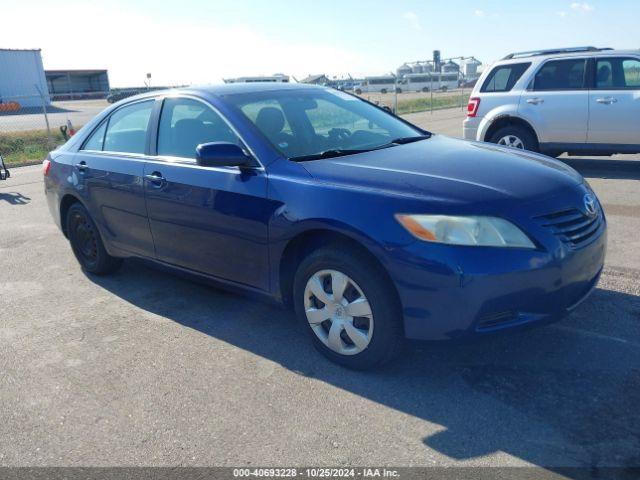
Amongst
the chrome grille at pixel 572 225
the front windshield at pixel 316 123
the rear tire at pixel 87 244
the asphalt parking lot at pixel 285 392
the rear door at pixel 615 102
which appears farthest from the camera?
the rear door at pixel 615 102

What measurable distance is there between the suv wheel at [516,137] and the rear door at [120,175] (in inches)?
251

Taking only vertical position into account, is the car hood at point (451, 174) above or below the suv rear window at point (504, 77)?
below

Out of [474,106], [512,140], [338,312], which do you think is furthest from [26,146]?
[338,312]

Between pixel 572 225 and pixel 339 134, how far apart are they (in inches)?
67.1

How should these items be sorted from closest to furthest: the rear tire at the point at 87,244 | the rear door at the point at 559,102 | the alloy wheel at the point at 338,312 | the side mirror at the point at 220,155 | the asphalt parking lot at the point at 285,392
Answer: the asphalt parking lot at the point at 285,392
the alloy wheel at the point at 338,312
the side mirror at the point at 220,155
the rear tire at the point at 87,244
the rear door at the point at 559,102

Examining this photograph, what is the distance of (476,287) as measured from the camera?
2.93m

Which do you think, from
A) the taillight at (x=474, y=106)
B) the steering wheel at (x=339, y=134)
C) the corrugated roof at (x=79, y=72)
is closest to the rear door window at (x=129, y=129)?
the steering wheel at (x=339, y=134)

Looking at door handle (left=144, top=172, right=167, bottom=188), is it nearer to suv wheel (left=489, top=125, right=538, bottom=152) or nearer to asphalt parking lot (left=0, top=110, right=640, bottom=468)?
asphalt parking lot (left=0, top=110, right=640, bottom=468)

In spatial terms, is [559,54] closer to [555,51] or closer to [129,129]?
[555,51]

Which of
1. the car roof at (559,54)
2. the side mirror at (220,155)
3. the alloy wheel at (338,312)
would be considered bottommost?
the alloy wheel at (338,312)

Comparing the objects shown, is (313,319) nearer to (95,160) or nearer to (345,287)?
(345,287)

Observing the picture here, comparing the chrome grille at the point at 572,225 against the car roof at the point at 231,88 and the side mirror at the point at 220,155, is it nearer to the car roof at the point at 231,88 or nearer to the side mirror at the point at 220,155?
the side mirror at the point at 220,155

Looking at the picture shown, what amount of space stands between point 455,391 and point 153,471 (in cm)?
156

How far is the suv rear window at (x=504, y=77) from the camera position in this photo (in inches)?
372
